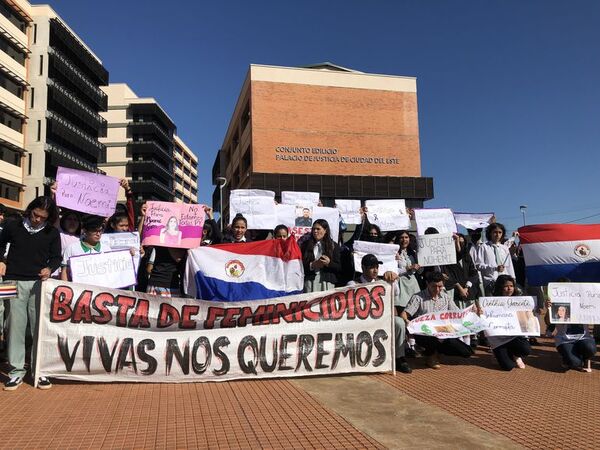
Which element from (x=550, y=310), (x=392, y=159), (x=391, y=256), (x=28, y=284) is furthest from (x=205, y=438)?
(x=392, y=159)

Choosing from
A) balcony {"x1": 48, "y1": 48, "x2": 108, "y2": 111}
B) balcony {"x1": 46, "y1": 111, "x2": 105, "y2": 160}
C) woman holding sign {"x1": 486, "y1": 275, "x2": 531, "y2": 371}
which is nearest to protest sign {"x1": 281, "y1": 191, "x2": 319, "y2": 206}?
woman holding sign {"x1": 486, "y1": 275, "x2": 531, "y2": 371}

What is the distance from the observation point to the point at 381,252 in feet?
23.3

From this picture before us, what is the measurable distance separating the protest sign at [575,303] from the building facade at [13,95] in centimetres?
4625

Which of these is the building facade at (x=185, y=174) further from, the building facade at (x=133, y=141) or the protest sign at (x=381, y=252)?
the protest sign at (x=381, y=252)

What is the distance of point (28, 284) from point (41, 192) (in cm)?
4665

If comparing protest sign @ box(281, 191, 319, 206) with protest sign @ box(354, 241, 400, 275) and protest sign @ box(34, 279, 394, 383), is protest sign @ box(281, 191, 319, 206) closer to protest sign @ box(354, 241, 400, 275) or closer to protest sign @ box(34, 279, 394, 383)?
protest sign @ box(354, 241, 400, 275)

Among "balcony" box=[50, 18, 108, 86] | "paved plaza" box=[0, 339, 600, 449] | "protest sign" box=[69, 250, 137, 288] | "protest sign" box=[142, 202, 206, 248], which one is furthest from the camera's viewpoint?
"balcony" box=[50, 18, 108, 86]

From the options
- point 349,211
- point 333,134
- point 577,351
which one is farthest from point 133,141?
point 577,351

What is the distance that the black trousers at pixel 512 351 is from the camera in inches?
251

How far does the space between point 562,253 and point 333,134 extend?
131 ft

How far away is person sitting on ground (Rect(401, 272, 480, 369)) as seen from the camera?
6367 mm

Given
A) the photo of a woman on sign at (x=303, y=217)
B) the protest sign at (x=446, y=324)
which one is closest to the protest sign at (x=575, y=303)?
the protest sign at (x=446, y=324)

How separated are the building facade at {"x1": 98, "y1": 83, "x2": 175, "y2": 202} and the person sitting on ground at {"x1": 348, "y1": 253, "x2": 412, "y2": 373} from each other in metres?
79.8

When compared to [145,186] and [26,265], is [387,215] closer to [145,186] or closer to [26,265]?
[26,265]
